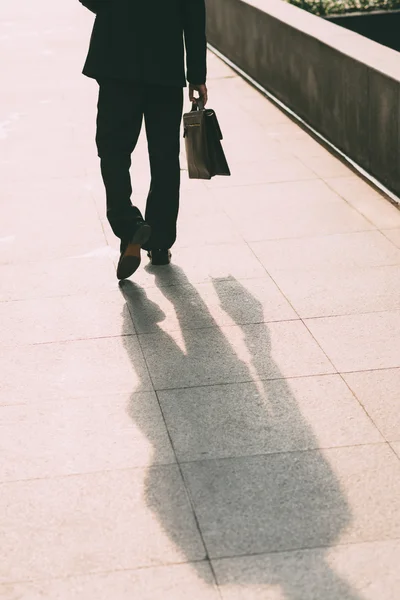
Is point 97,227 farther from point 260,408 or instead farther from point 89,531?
point 89,531

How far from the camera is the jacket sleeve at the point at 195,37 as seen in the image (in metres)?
5.64

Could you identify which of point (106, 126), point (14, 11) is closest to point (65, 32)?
point (14, 11)

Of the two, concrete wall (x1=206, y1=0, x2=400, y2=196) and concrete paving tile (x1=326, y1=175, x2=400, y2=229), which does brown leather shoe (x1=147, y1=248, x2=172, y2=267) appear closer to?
concrete paving tile (x1=326, y1=175, x2=400, y2=229)

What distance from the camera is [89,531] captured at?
3639mm

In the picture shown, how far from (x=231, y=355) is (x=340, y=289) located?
101 cm

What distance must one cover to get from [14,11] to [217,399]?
570 inches

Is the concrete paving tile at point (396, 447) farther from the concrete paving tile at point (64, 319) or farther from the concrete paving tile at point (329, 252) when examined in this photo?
the concrete paving tile at point (329, 252)

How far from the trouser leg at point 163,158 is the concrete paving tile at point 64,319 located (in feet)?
1.71

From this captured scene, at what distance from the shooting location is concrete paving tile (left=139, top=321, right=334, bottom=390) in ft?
15.9

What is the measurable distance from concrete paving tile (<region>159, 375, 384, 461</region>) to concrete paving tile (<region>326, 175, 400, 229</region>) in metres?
2.48

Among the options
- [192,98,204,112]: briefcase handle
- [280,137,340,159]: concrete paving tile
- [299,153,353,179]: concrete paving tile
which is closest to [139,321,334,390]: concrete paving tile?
[192,98,204,112]: briefcase handle

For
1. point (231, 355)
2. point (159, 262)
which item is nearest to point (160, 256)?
point (159, 262)

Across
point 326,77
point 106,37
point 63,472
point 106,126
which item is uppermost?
point 106,37

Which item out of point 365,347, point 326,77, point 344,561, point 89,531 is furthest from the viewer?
point 326,77
